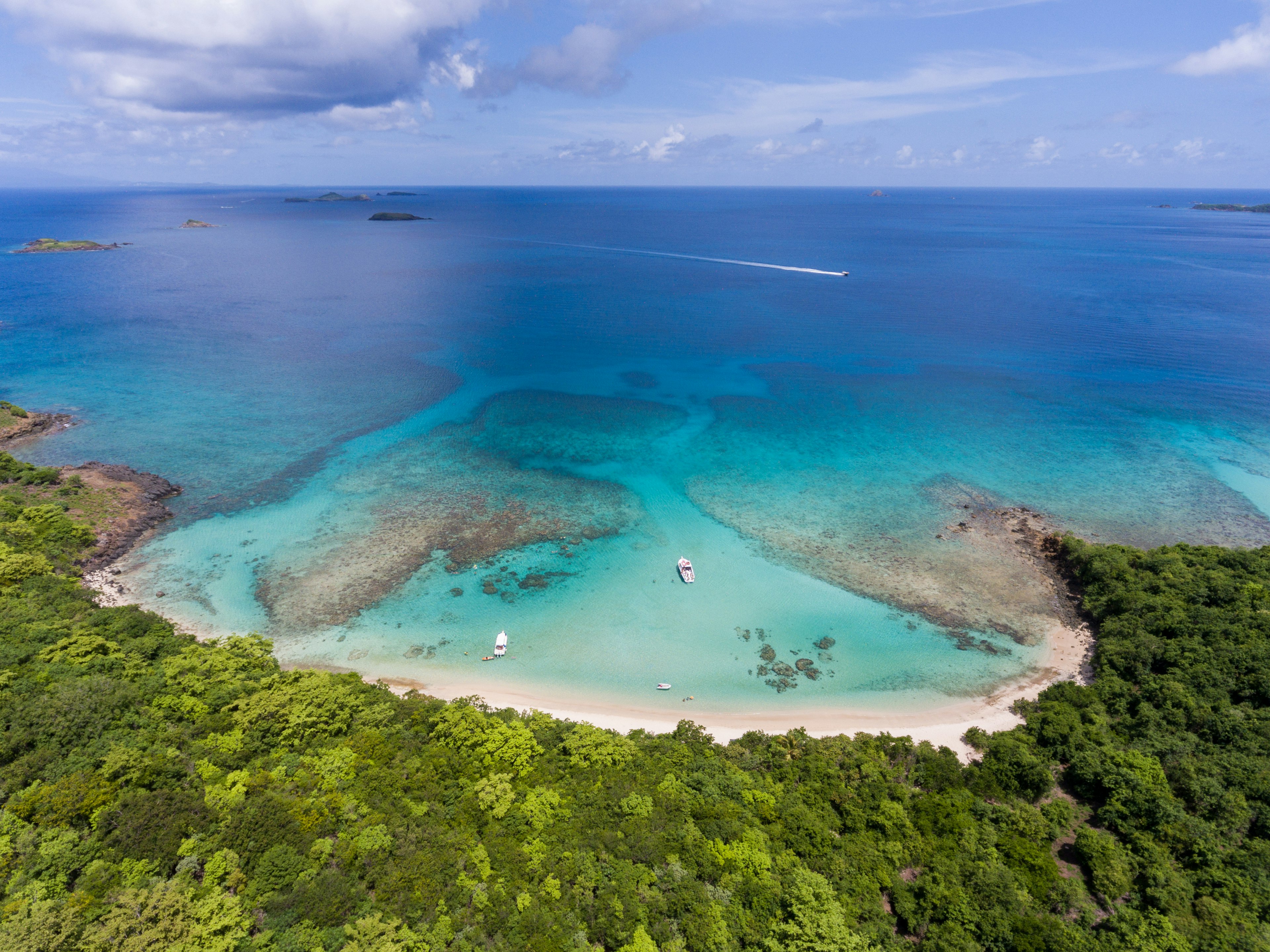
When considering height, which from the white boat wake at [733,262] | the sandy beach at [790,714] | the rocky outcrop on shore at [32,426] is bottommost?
the sandy beach at [790,714]

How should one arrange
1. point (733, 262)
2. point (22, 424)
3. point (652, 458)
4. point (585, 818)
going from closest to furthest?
point (585, 818)
point (22, 424)
point (652, 458)
point (733, 262)

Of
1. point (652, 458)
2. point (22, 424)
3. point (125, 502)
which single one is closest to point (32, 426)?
point (22, 424)

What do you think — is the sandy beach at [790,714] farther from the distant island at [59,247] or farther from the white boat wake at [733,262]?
the distant island at [59,247]

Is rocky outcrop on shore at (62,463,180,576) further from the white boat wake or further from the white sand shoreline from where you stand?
the white boat wake

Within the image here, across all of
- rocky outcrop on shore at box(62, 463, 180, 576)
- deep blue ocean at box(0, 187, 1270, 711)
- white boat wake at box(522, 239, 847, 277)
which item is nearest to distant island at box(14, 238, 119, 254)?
deep blue ocean at box(0, 187, 1270, 711)

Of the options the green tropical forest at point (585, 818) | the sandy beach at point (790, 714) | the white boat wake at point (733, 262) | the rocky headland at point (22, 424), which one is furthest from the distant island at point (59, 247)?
the sandy beach at point (790, 714)

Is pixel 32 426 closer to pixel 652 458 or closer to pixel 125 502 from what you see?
pixel 125 502

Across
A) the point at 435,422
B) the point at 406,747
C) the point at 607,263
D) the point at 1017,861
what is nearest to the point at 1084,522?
the point at 1017,861

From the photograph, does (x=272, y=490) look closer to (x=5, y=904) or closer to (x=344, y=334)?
(x=5, y=904)
